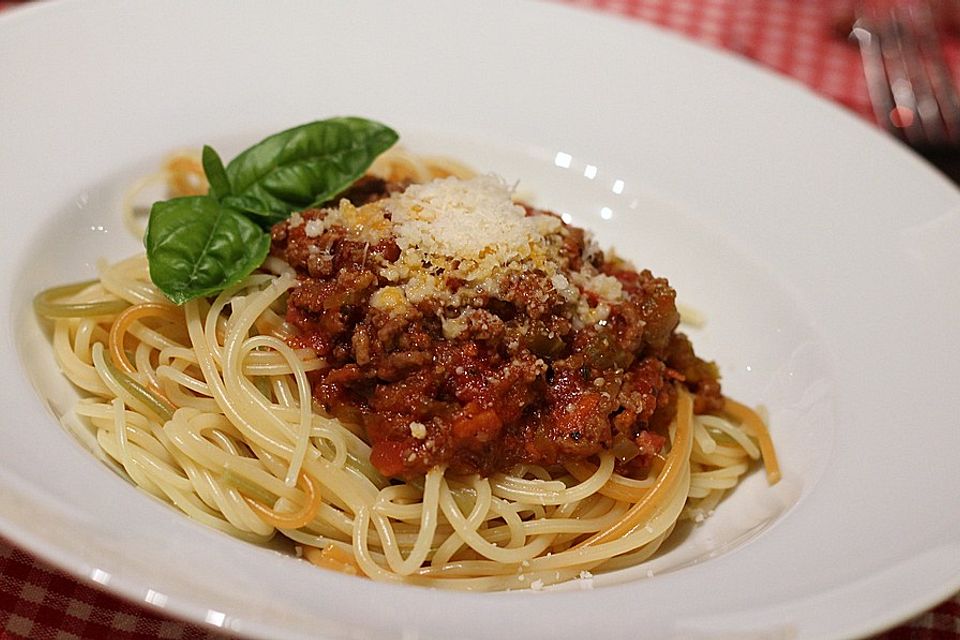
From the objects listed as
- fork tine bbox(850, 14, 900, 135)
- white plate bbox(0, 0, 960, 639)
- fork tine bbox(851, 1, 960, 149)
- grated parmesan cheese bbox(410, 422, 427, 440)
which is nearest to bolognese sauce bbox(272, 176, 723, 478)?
grated parmesan cheese bbox(410, 422, 427, 440)

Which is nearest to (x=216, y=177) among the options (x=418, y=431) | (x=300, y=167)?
(x=300, y=167)

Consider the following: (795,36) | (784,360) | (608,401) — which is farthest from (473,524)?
(795,36)

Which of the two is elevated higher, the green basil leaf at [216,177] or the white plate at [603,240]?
the green basil leaf at [216,177]

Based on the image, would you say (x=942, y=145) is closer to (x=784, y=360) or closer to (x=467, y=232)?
(x=784, y=360)

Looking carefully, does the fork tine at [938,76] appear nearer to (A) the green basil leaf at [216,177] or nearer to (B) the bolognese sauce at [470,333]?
(B) the bolognese sauce at [470,333]

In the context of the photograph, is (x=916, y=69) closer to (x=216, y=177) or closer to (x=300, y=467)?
(x=216, y=177)

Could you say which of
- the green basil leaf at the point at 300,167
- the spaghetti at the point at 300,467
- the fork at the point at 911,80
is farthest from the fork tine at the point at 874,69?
the green basil leaf at the point at 300,167

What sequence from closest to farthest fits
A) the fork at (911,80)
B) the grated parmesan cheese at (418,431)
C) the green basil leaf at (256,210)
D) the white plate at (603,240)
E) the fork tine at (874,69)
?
the white plate at (603,240) < the grated parmesan cheese at (418,431) < the green basil leaf at (256,210) < the fork at (911,80) < the fork tine at (874,69)

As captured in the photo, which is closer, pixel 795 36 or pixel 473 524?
pixel 473 524
